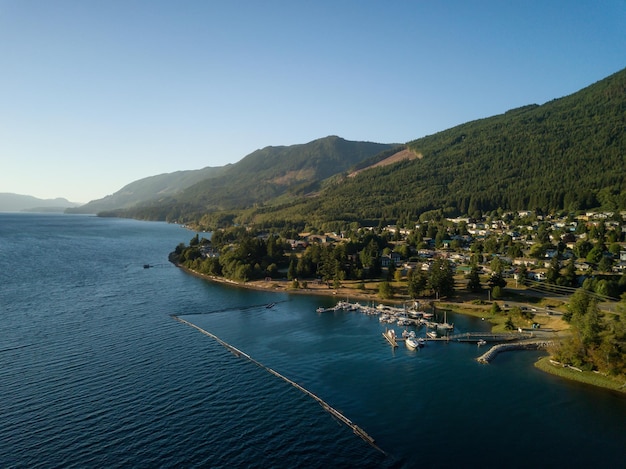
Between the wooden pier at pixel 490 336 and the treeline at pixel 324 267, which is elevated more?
the treeline at pixel 324 267

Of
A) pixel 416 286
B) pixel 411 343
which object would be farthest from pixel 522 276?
pixel 411 343

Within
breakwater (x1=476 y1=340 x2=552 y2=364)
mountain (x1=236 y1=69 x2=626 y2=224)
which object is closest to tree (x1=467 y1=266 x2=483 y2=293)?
breakwater (x1=476 y1=340 x2=552 y2=364)

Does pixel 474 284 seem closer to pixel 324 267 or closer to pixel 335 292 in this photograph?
pixel 335 292

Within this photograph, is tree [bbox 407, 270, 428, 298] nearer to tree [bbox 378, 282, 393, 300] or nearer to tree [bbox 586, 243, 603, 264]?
tree [bbox 378, 282, 393, 300]

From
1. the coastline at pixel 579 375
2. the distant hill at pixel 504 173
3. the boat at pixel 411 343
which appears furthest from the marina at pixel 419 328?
the distant hill at pixel 504 173

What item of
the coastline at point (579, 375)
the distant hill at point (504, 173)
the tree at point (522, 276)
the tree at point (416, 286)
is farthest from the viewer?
the distant hill at point (504, 173)

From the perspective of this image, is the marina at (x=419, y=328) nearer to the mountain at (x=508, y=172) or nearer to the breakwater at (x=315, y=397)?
the breakwater at (x=315, y=397)
